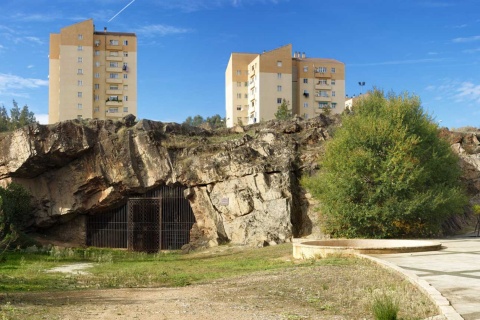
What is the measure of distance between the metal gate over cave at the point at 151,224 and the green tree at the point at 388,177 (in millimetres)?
8960

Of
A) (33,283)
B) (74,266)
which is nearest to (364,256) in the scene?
(33,283)

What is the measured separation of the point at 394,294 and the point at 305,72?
204 ft

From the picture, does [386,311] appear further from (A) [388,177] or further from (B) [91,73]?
(B) [91,73]

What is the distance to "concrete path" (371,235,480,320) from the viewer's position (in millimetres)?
8000

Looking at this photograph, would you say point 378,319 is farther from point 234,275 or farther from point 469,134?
point 469,134

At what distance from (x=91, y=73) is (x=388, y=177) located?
46.6 meters

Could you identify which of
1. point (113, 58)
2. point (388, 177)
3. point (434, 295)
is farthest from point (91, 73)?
point (434, 295)

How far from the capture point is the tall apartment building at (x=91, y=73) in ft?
199

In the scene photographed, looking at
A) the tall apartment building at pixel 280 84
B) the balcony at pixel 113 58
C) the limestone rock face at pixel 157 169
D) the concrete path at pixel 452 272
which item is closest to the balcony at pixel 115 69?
the balcony at pixel 113 58

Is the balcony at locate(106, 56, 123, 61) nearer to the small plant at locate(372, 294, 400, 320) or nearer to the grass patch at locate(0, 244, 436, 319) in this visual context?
the grass patch at locate(0, 244, 436, 319)

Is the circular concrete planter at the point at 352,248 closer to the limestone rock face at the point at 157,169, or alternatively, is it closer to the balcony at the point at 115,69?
the limestone rock face at the point at 157,169

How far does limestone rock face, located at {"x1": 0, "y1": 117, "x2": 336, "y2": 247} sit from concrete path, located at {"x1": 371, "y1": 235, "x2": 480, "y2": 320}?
41.2 ft

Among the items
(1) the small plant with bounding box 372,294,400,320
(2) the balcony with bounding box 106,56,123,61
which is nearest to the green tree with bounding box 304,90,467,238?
(1) the small plant with bounding box 372,294,400,320

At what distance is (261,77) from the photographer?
6544 centimetres
